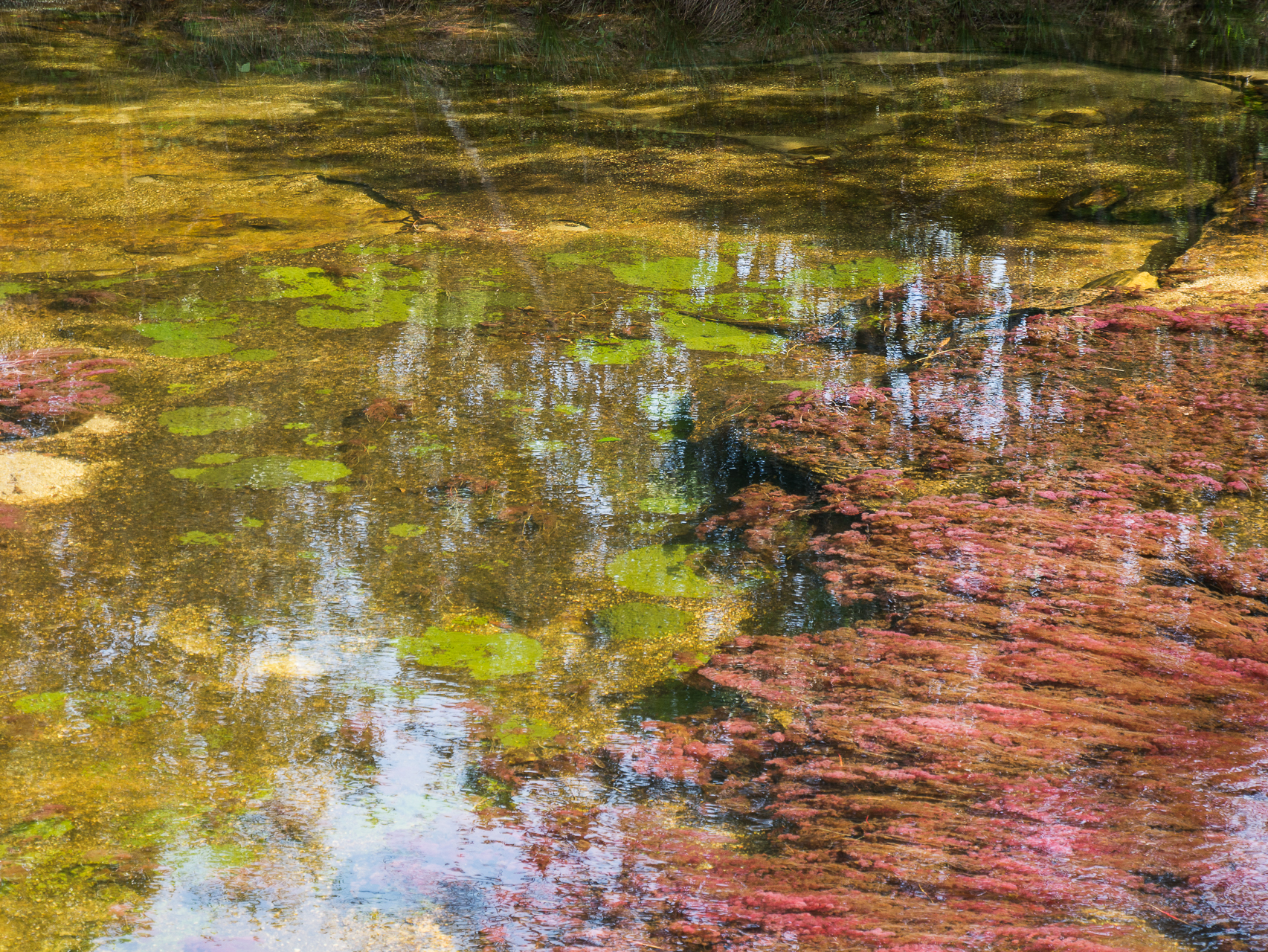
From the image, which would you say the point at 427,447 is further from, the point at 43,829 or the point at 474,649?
the point at 43,829

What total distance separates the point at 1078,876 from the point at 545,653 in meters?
0.92

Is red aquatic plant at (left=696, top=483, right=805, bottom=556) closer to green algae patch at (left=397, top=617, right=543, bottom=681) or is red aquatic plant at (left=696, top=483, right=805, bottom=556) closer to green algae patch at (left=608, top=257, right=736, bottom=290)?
Result: green algae patch at (left=397, top=617, right=543, bottom=681)

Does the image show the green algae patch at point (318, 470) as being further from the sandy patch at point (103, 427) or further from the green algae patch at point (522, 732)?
the green algae patch at point (522, 732)

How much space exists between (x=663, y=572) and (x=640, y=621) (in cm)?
16

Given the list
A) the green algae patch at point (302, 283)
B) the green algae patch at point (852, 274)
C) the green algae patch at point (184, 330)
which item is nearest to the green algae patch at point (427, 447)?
the green algae patch at point (184, 330)

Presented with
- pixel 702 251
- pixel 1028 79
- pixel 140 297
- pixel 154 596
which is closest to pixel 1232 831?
pixel 154 596

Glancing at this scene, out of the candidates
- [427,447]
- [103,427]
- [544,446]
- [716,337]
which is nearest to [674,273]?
[716,337]

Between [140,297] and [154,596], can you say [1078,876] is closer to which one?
[154,596]

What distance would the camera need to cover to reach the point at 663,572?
7.14 ft

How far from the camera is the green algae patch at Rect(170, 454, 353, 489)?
2430 millimetres

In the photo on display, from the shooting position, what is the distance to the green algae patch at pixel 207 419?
2.63 meters

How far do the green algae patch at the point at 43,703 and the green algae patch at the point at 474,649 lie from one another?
536 mm

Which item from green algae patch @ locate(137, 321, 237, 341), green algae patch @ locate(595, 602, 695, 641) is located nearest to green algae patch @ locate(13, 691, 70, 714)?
green algae patch @ locate(595, 602, 695, 641)

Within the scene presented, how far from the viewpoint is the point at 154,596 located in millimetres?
2072
